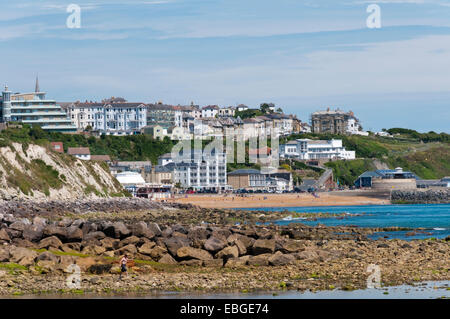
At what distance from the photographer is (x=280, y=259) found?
29.6 meters

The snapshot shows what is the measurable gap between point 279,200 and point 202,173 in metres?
25.4

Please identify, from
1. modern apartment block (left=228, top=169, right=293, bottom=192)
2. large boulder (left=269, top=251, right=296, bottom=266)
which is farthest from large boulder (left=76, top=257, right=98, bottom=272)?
modern apartment block (left=228, top=169, right=293, bottom=192)

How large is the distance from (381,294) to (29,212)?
111 feet

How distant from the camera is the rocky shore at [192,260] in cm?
2523

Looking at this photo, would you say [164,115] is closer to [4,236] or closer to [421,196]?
[421,196]

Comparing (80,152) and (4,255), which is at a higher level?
(80,152)

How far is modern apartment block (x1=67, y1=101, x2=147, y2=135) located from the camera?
163 m

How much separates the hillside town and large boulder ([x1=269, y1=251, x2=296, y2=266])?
7616 centimetres

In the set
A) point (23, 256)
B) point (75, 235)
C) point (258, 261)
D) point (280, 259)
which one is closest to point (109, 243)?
point (75, 235)

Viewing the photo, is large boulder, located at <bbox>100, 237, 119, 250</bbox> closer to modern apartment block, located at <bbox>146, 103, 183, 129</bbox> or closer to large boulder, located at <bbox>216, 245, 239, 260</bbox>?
large boulder, located at <bbox>216, 245, 239, 260</bbox>

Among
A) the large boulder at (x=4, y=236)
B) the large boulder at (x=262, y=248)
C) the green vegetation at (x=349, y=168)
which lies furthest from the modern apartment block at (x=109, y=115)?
the large boulder at (x=262, y=248)

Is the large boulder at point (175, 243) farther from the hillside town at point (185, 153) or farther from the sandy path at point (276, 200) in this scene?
the hillside town at point (185, 153)

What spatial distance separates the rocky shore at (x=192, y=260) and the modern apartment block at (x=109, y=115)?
127 m
